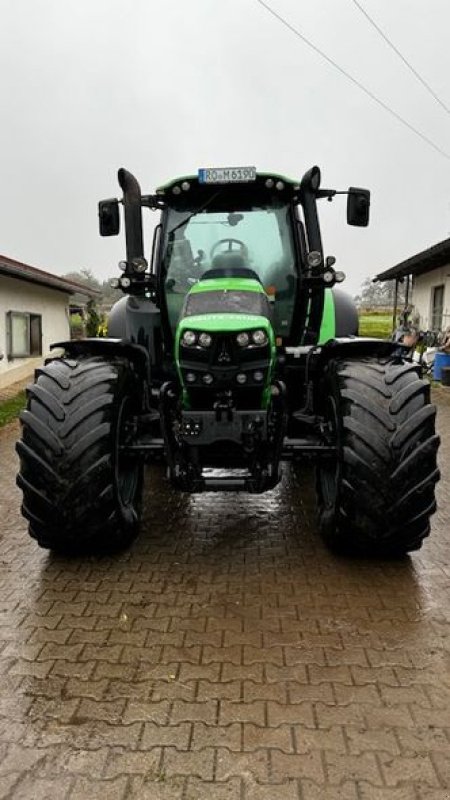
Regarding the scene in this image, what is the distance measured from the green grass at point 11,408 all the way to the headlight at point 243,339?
6.72 metres

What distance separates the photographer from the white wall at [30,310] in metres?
13.7

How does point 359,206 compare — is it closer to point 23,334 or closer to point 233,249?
point 233,249

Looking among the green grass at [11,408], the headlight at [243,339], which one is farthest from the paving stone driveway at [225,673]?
the green grass at [11,408]

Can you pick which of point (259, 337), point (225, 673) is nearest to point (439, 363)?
point (259, 337)

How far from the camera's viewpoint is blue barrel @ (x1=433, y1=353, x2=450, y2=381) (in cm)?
1377

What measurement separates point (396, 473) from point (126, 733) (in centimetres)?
188

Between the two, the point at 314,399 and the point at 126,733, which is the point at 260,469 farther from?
the point at 126,733

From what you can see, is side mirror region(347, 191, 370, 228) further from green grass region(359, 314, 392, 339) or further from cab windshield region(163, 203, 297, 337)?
green grass region(359, 314, 392, 339)

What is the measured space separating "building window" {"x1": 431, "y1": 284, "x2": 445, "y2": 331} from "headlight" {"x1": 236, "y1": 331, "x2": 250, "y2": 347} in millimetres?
13925

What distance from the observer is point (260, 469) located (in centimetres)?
373

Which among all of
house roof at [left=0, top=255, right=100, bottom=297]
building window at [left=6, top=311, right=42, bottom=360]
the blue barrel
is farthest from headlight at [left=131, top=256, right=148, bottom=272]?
the blue barrel

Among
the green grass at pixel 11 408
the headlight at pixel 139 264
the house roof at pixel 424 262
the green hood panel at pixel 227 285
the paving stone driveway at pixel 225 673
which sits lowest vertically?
the green grass at pixel 11 408

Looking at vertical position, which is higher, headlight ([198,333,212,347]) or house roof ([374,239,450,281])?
house roof ([374,239,450,281])

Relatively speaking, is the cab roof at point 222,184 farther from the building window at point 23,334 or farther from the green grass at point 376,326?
the green grass at point 376,326
